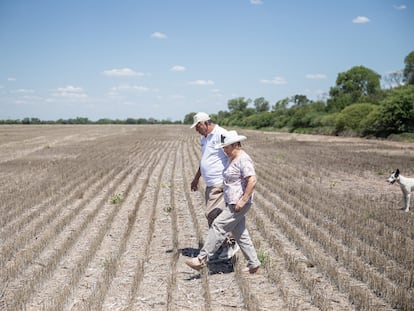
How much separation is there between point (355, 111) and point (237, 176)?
38.6m

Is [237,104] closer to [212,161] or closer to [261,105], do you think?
[261,105]


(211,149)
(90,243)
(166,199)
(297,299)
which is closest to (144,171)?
(166,199)

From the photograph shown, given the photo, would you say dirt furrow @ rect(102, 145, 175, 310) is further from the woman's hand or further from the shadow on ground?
the woman's hand

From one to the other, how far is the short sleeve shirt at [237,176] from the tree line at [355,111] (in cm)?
3131

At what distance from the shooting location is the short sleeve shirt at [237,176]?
4823 mm

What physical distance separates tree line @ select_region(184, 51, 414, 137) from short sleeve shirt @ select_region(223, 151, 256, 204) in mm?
31314

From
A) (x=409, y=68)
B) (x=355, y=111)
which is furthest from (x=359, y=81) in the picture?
(x=355, y=111)

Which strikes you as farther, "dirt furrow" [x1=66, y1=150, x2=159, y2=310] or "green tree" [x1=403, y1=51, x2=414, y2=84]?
"green tree" [x1=403, y1=51, x2=414, y2=84]

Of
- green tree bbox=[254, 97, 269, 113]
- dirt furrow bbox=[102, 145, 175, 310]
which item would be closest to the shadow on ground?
dirt furrow bbox=[102, 145, 175, 310]

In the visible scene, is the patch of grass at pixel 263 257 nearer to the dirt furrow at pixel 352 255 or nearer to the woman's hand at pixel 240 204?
the dirt furrow at pixel 352 255

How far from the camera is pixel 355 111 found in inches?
1586

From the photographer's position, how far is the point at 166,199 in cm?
1041

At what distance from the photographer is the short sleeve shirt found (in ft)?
15.8

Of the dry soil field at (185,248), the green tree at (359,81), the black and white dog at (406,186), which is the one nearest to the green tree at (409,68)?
the green tree at (359,81)
